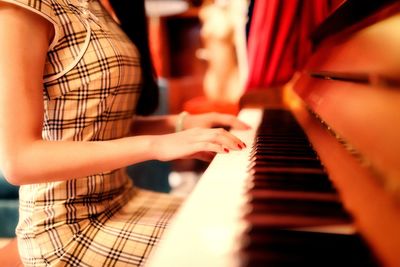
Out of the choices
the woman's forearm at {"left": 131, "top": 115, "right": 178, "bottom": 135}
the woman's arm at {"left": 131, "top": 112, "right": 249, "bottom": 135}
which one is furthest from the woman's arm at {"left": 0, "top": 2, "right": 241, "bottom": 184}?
the woman's forearm at {"left": 131, "top": 115, "right": 178, "bottom": 135}

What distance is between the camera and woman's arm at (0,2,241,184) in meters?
0.62

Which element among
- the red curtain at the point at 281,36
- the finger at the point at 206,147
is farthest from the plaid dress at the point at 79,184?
the red curtain at the point at 281,36

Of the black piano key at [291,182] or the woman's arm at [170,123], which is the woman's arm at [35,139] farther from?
the woman's arm at [170,123]

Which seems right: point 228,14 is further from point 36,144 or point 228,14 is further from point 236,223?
point 236,223

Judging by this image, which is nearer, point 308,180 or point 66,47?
point 308,180

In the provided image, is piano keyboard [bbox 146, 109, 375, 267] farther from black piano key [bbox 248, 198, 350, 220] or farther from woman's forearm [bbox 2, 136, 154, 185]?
woman's forearm [bbox 2, 136, 154, 185]

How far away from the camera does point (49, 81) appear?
74cm

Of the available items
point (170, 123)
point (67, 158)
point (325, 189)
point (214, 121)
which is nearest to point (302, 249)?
point (325, 189)

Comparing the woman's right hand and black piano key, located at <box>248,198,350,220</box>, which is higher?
the woman's right hand

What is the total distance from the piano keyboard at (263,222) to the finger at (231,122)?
32cm

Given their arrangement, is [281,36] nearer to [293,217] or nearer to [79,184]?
[79,184]

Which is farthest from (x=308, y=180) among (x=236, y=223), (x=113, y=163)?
(x=113, y=163)

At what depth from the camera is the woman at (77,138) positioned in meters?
0.63

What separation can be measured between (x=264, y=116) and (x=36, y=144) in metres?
0.67
